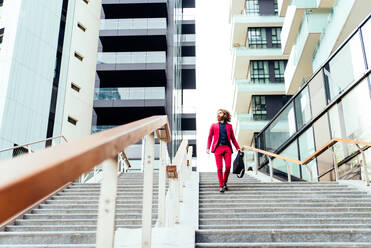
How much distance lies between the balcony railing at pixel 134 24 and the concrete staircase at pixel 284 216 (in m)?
20.7

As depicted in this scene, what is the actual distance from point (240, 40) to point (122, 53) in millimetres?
9431

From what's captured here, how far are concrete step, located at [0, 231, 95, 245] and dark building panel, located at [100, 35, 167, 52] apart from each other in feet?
77.7

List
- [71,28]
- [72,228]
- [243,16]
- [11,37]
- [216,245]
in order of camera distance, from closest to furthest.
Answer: [216,245] < [72,228] < [11,37] < [71,28] < [243,16]

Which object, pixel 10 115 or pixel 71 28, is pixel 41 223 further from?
pixel 71 28

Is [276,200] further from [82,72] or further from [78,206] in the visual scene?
[82,72]

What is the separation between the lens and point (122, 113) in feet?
86.6

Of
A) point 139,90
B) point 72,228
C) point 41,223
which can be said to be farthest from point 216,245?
point 139,90

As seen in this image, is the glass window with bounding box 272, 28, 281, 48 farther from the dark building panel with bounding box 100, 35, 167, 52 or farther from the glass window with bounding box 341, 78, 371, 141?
the glass window with bounding box 341, 78, 371, 141

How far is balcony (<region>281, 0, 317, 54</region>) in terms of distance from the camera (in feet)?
51.6

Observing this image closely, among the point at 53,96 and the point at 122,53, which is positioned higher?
the point at 122,53

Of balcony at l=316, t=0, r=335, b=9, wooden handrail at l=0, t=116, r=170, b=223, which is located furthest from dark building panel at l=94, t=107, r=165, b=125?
wooden handrail at l=0, t=116, r=170, b=223

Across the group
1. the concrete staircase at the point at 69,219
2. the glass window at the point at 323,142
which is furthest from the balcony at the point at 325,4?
the concrete staircase at the point at 69,219

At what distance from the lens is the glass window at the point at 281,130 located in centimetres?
1223

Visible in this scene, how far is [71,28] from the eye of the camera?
22.2 m
